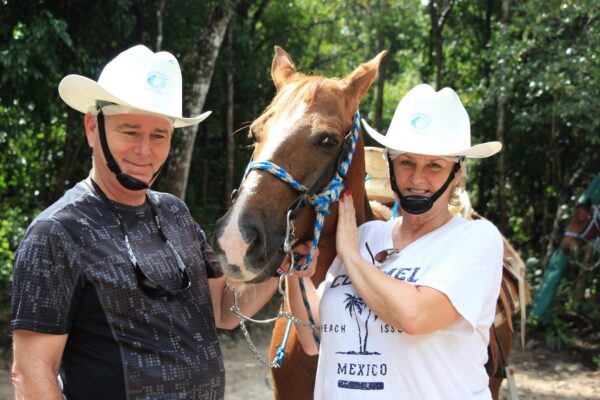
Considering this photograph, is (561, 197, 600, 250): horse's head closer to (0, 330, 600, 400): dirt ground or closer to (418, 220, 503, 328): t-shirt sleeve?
(0, 330, 600, 400): dirt ground

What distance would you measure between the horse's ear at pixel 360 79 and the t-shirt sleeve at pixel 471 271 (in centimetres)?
71

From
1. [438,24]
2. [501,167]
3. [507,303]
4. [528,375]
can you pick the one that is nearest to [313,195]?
[507,303]

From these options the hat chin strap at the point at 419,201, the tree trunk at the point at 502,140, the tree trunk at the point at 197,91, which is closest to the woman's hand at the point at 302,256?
the hat chin strap at the point at 419,201

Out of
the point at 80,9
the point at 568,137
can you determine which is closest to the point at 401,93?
the point at 568,137

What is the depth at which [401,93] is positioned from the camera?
16.8m

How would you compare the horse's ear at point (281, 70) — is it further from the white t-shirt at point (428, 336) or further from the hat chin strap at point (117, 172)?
the white t-shirt at point (428, 336)

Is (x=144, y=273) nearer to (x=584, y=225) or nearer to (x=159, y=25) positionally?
(x=159, y=25)

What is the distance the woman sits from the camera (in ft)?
6.38

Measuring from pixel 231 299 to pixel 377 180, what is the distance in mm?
1669

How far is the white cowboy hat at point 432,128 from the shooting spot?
7.04 ft

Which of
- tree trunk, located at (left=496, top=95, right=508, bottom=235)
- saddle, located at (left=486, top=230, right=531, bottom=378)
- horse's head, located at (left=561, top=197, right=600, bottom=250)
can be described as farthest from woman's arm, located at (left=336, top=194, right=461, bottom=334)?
tree trunk, located at (left=496, top=95, right=508, bottom=235)

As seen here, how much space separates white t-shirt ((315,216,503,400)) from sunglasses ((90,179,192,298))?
544mm

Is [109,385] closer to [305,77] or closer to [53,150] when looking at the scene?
[305,77]

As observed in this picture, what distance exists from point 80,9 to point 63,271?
559 cm
